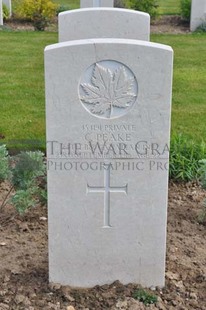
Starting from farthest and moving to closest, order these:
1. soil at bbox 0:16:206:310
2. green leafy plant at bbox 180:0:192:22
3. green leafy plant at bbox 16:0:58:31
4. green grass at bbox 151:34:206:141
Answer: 1. green leafy plant at bbox 180:0:192:22
2. green leafy plant at bbox 16:0:58:31
3. green grass at bbox 151:34:206:141
4. soil at bbox 0:16:206:310

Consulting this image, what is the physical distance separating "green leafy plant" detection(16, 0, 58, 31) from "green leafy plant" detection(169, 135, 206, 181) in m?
8.59

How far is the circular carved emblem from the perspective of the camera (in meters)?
3.50

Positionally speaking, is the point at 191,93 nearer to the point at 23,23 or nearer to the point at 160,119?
the point at 160,119

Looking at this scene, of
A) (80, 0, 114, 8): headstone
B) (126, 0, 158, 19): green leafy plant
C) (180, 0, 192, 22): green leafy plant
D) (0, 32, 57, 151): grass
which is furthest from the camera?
(180, 0, 192, 22): green leafy plant

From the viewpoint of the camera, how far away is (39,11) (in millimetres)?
14109

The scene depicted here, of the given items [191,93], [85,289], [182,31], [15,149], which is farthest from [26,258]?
[182,31]

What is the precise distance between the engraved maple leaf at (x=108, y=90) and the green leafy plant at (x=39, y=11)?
10528 millimetres

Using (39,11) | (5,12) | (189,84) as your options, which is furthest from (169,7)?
(189,84)

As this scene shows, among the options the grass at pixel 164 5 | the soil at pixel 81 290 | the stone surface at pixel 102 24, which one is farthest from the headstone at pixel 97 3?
the soil at pixel 81 290

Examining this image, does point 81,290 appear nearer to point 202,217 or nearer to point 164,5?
point 202,217

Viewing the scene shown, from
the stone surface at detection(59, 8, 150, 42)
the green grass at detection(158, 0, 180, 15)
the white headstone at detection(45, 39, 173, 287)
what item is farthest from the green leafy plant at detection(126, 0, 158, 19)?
the white headstone at detection(45, 39, 173, 287)

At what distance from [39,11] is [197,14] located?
3.58m

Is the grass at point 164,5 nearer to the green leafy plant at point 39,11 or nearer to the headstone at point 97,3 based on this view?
the headstone at point 97,3

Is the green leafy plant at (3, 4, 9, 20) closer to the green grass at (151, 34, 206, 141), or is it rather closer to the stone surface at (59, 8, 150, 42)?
the green grass at (151, 34, 206, 141)
